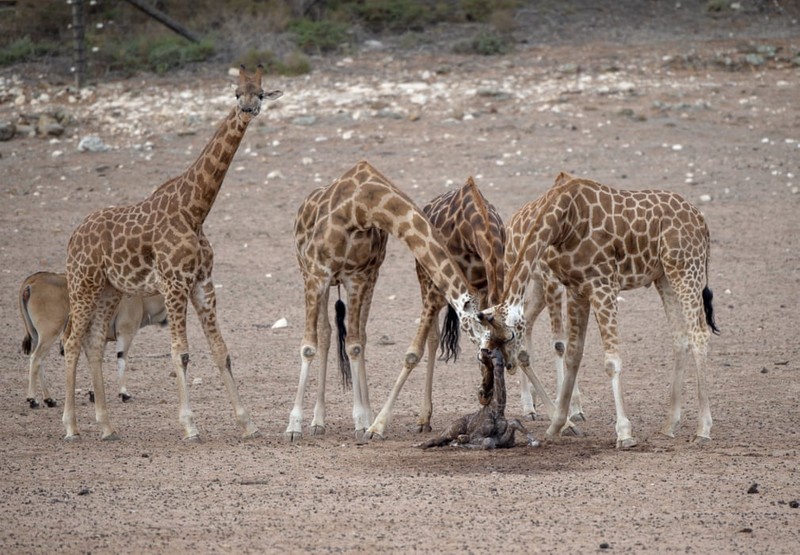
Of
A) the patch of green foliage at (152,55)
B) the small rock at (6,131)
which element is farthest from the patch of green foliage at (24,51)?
the small rock at (6,131)

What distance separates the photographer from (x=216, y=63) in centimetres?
2264

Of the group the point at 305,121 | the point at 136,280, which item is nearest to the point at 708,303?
the point at 136,280

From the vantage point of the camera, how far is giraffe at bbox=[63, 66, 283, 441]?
9.19 m

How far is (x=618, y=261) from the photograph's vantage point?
29.2ft

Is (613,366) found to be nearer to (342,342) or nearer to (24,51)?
(342,342)

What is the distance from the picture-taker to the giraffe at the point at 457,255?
29.7 ft

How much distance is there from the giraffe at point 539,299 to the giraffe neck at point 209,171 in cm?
222

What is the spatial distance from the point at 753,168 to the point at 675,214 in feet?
30.4

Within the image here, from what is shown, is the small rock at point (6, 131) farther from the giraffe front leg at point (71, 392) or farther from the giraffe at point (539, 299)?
the giraffe at point (539, 299)

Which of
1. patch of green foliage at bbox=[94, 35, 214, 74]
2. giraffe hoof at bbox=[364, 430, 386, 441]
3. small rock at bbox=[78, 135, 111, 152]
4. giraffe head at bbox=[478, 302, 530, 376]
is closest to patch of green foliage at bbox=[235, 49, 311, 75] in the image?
patch of green foliage at bbox=[94, 35, 214, 74]

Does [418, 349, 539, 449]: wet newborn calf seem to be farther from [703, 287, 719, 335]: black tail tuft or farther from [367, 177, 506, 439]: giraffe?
[703, 287, 719, 335]: black tail tuft

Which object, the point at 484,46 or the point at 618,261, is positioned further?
the point at 484,46

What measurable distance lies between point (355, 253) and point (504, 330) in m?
1.67

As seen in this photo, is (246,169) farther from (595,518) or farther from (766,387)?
(595,518)
